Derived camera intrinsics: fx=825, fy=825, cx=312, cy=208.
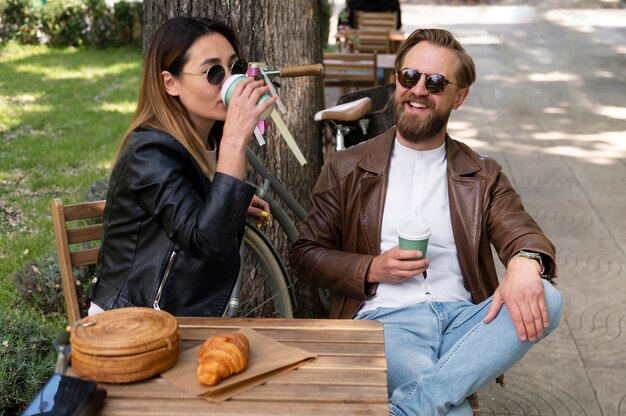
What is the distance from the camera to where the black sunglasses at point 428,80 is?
295cm

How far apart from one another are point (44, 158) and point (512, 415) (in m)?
5.52

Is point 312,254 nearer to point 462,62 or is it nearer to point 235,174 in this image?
point 235,174

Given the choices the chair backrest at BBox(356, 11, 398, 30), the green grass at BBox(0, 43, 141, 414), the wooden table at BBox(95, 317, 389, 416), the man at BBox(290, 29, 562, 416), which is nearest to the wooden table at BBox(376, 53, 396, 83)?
the green grass at BBox(0, 43, 141, 414)

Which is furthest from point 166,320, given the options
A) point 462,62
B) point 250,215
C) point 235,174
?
point 462,62

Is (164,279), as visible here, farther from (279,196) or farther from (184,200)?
(279,196)

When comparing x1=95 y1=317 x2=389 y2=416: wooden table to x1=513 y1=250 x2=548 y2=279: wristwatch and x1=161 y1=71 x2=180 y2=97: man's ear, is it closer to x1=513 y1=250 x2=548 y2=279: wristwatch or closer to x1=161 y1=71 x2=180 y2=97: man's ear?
x1=513 y1=250 x2=548 y2=279: wristwatch

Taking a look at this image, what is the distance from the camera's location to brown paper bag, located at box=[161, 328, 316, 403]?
190 centimetres

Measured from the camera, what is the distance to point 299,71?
3.25 m

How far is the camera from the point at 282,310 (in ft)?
12.0

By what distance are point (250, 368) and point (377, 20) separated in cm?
1118

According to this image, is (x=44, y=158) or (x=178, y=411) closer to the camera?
(x=178, y=411)

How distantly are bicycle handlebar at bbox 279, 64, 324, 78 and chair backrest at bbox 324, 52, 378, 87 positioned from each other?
5.30m

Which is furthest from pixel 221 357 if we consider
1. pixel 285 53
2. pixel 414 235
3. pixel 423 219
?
pixel 285 53

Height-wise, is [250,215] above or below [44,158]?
above
